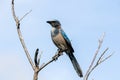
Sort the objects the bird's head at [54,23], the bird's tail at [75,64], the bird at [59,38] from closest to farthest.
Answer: the bird's tail at [75,64] → the bird at [59,38] → the bird's head at [54,23]

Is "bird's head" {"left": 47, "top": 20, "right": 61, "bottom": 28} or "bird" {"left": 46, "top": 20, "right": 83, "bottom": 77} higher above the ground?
"bird's head" {"left": 47, "top": 20, "right": 61, "bottom": 28}

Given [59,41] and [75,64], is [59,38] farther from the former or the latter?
[75,64]

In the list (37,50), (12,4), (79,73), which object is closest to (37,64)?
(37,50)

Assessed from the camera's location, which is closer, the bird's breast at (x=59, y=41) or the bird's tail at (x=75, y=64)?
the bird's tail at (x=75, y=64)

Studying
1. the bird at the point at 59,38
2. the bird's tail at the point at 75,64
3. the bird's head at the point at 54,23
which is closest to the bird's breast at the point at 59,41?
the bird at the point at 59,38

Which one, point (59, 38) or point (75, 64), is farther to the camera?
point (59, 38)

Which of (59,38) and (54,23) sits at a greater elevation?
(54,23)

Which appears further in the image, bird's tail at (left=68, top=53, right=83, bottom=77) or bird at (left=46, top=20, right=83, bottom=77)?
bird at (left=46, top=20, right=83, bottom=77)

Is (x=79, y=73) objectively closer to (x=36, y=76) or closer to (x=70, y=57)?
(x=70, y=57)

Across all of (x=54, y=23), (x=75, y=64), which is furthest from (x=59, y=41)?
(x=75, y=64)

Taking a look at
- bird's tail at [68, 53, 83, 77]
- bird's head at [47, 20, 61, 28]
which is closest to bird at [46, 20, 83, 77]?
bird's head at [47, 20, 61, 28]

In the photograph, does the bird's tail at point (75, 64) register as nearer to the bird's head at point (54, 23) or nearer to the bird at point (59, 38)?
the bird at point (59, 38)

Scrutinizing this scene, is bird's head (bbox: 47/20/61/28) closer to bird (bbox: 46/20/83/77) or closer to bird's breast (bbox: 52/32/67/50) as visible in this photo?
bird (bbox: 46/20/83/77)

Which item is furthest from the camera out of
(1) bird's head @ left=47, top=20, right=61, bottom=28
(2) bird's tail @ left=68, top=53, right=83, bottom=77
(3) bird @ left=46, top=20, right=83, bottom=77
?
(1) bird's head @ left=47, top=20, right=61, bottom=28
